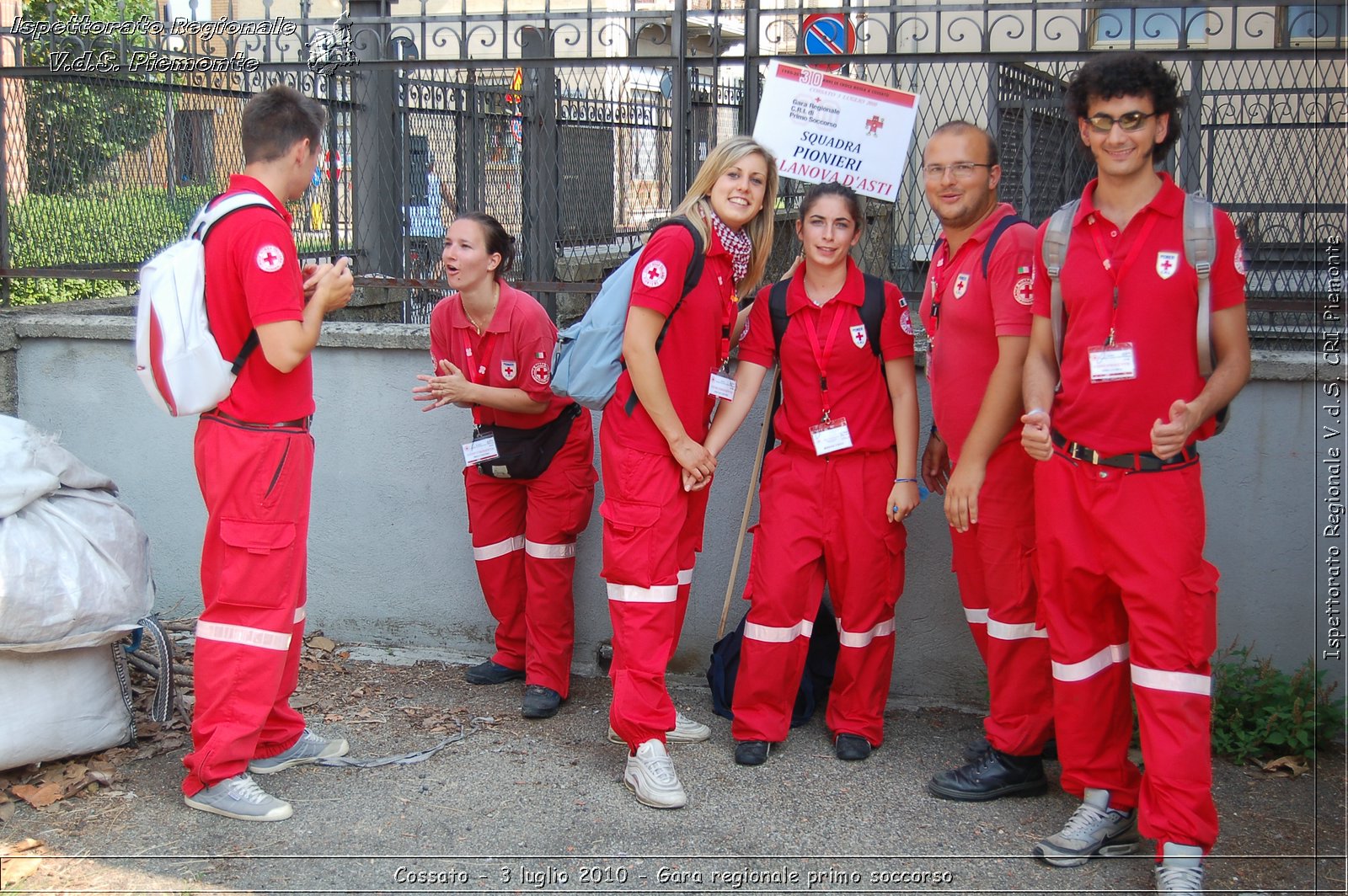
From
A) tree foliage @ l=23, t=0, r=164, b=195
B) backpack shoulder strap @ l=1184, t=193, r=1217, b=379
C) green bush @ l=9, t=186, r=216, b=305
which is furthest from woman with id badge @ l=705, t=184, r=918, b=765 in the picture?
tree foliage @ l=23, t=0, r=164, b=195

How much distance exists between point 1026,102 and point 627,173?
2284 mm

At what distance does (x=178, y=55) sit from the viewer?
18.7ft

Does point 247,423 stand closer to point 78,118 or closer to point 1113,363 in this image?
point 1113,363

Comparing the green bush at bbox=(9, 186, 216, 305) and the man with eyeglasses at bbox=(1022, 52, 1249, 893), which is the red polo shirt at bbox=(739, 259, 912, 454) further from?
the green bush at bbox=(9, 186, 216, 305)

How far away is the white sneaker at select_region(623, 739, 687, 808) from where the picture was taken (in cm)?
385

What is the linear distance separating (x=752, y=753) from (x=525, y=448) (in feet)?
4.51

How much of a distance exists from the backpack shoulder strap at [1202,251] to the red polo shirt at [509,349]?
221cm

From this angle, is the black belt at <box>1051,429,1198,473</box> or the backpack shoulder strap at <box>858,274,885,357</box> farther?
the backpack shoulder strap at <box>858,274,885,357</box>

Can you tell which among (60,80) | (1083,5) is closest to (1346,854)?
(1083,5)

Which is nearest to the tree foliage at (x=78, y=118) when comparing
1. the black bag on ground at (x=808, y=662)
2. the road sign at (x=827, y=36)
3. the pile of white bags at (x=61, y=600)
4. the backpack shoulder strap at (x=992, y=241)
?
the pile of white bags at (x=61, y=600)

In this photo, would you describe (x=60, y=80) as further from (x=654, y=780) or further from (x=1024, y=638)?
(x=1024, y=638)

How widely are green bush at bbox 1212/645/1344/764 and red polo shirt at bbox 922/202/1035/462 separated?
133cm

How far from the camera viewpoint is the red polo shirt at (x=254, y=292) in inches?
139

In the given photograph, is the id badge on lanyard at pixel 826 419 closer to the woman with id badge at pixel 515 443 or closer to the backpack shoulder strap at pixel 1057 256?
the backpack shoulder strap at pixel 1057 256
